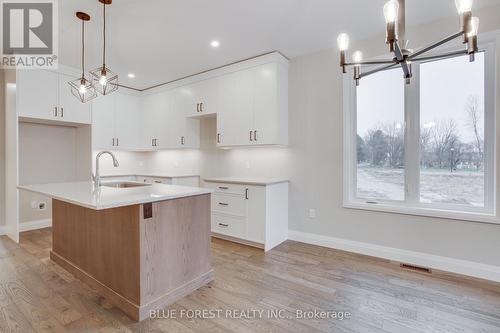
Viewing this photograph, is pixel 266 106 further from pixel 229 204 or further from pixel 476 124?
pixel 476 124

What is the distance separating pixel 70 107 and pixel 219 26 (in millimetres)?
2963

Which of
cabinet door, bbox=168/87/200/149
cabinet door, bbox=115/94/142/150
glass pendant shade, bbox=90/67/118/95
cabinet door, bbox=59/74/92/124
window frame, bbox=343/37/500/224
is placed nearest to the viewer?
glass pendant shade, bbox=90/67/118/95

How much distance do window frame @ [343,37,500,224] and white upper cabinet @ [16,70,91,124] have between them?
169 inches

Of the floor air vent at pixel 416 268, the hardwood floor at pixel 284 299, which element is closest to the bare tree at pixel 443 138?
the floor air vent at pixel 416 268

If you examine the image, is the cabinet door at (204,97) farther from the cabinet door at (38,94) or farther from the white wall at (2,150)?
the white wall at (2,150)

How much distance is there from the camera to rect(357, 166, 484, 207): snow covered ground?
105 inches

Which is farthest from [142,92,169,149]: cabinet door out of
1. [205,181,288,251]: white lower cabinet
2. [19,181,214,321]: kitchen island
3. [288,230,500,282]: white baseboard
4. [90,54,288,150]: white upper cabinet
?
[288,230,500,282]: white baseboard

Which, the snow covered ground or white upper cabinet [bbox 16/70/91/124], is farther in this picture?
white upper cabinet [bbox 16/70/91/124]

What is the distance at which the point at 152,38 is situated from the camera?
3143mm

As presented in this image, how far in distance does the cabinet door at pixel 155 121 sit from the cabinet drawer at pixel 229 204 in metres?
1.89

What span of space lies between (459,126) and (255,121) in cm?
241

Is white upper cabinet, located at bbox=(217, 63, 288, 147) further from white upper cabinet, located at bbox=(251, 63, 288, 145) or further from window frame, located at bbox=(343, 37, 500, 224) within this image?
window frame, located at bbox=(343, 37, 500, 224)

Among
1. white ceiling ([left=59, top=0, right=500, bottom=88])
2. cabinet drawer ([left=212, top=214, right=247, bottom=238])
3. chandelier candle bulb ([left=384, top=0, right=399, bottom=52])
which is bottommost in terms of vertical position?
cabinet drawer ([left=212, top=214, right=247, bottom=238])

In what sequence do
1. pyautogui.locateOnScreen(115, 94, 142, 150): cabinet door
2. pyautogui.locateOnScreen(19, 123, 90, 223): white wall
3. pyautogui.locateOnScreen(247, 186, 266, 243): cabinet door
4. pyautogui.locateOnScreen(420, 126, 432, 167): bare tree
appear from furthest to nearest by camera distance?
pyautogui.locateOnScreen(115, 94, 142, 150): cabinet door
pyautogui.locateOnScreen(19, 123, 90, 223): white wall
pyautogui.locateOnScreen(247, 186, 266, 243): cabinet door
pyautogui.locateOnScreen(420, 126, 432, 167): bare tree
